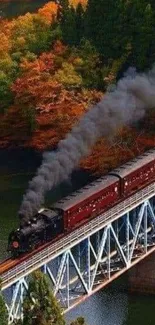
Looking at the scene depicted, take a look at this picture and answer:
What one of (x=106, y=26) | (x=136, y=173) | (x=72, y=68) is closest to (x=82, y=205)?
(x=136, y=173)

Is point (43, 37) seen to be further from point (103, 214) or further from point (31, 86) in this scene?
point (103, 214)

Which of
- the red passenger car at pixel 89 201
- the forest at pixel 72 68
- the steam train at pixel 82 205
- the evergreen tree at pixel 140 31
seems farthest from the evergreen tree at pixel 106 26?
the red passenger car at pixel 89 201

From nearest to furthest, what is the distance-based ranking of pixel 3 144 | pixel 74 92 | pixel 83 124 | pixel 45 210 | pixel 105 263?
pixel 45 210 → pixel 105 263 → pixel 83 124 → pixel 74 92 → pixel 3 144

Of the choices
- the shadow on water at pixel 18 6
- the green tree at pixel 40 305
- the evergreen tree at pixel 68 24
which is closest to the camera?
the green tree at pixel 40 305

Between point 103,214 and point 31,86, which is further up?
point 31,86

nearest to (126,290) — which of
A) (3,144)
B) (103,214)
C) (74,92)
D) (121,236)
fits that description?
(121,236)

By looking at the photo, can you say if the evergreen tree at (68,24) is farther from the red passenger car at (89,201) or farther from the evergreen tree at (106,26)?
the red passenger car at (89,201)

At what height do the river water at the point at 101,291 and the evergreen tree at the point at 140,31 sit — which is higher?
the evergreen tree at the point at 140,31
